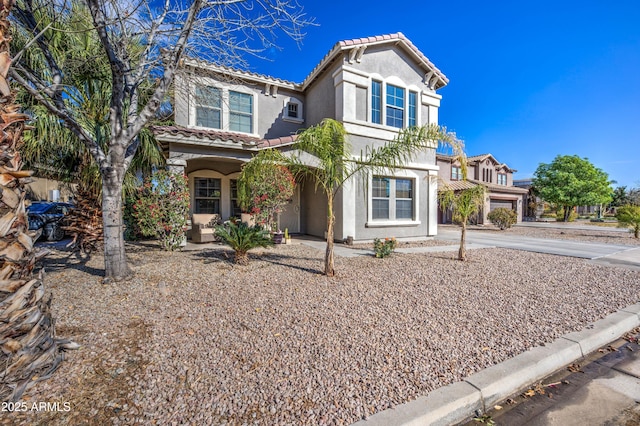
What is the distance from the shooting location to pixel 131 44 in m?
6.02

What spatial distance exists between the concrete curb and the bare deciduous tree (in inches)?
227

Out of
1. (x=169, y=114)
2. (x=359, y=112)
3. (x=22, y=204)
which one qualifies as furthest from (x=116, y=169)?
(x=359, y=112)

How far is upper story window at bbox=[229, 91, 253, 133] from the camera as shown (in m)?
11.6

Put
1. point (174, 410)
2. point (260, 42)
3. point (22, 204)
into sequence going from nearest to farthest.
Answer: point (174, 410) → point (22, 204) → point (260, 42)

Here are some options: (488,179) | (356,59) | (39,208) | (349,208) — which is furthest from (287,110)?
(488,179)

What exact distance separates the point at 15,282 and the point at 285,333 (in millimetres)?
2738

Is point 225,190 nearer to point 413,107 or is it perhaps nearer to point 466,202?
point 413,107

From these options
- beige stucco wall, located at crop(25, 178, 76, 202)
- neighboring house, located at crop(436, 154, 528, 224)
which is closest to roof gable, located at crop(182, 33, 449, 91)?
neighboring house, located at crop(436, 154, 528, 224)

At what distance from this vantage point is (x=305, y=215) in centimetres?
1352

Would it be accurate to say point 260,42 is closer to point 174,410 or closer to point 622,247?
point 174,410

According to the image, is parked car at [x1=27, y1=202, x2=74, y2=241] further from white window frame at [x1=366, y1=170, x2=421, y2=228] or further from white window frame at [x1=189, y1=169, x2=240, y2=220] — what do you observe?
white window frame at [x1=366, y1=170, x2=421, y2=228]

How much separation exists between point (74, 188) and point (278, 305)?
7697mm

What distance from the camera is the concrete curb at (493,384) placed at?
230 cm

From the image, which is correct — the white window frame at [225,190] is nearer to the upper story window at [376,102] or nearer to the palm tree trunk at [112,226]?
the upper story window at [376,102]
